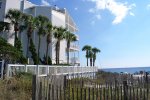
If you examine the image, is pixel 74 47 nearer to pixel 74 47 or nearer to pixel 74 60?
pixel 74 47

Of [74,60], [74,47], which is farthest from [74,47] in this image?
[74,60]

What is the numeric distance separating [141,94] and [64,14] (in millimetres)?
55026

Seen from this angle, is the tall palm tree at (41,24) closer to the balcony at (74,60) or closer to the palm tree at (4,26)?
the palm tree at (4,26)

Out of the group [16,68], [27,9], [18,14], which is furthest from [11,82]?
[27,9]

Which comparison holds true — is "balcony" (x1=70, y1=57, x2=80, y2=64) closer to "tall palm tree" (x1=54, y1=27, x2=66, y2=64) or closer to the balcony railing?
the balcony railing

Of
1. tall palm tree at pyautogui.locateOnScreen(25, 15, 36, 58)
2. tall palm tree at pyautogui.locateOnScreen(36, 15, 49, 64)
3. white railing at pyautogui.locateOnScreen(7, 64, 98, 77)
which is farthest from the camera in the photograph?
tall palm tree at pyautogui.locateOnScreen(36, 15, 49, 64)

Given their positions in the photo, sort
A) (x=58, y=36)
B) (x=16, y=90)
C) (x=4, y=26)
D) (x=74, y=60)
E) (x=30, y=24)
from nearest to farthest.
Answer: (x=16, y=90)
(x=4, y=26)
(x=30, y=24)
(x=58, y=36)
(x=74, y=60)

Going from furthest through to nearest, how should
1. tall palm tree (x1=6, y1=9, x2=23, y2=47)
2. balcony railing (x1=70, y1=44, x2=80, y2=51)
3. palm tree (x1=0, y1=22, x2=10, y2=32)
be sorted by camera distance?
balcony railing (x1=70, y1=44, x2=80, y2=51) → tall palm tree (x1=6, y1=9, x2=23, y2=47) → palm tree (x1=0, y1=22, x2=10, y2=32)

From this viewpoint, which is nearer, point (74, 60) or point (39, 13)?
point (39, 13)

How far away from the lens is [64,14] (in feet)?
205

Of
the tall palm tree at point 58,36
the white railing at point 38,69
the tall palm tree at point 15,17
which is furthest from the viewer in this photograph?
the tall palm tree at point 58,36

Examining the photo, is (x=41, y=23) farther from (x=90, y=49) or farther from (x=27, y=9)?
(x=90, y=49)

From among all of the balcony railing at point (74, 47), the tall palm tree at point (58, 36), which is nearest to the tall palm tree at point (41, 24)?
the tall palm tree at point (58, 36)

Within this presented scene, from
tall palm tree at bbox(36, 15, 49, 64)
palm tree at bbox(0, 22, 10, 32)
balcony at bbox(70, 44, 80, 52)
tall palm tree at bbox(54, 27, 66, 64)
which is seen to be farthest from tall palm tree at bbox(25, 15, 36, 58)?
balcony at bbox(70, 44, 80, 52)
